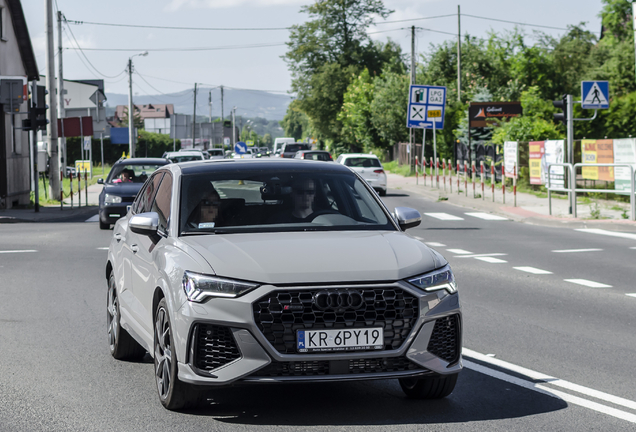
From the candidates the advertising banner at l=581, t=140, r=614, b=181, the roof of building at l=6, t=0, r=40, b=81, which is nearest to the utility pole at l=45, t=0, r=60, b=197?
the roof of building at l=6, t=0, r=40, b=81

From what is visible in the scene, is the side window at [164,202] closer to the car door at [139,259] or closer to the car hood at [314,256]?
the car door at [139,259]

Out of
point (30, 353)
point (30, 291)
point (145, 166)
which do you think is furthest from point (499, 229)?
point (30, 353)

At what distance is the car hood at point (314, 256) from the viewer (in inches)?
189

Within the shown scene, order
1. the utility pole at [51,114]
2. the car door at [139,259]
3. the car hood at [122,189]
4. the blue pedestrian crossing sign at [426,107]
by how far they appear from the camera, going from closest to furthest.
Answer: the car door at [139,259], the car hood at [122,189], the utility pole at [51,114], the blue pedestrian crossing sign at [426,107]

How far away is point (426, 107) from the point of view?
3709 cm

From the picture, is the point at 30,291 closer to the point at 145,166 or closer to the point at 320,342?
the point at 320,342

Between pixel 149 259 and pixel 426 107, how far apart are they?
3211 centimetres

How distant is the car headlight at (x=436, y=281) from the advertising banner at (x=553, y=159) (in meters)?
18.6

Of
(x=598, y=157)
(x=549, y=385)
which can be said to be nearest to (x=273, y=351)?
(x=549, y=385)

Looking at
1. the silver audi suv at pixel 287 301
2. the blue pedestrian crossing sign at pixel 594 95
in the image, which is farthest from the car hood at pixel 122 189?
the silver audi suv at pixel 287 301

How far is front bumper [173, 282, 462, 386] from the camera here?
4.77 meters

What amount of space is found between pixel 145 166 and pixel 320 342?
17.4 m

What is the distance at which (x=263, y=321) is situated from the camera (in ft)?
15.7

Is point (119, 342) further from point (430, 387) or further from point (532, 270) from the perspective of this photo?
point (532, 270)
